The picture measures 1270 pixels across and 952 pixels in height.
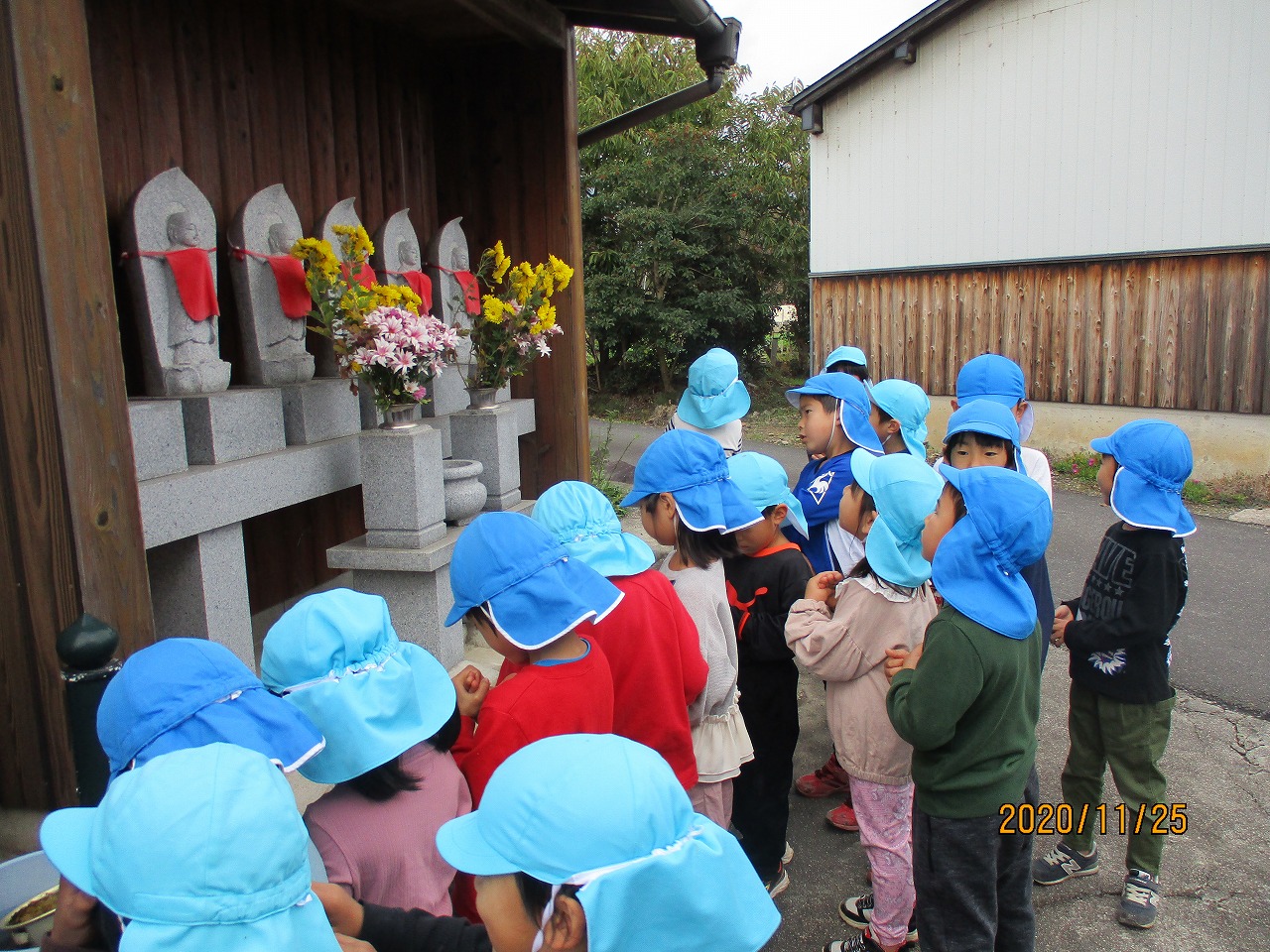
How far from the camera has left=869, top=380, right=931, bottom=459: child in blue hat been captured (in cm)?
412

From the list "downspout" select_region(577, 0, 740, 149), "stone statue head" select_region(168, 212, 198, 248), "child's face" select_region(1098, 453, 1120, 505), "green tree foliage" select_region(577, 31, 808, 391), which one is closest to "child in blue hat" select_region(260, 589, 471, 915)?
"child's face" select_region(1098, 453, 1120, 505)

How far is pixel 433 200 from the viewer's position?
6059mm

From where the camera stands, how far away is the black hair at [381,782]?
1737 millimetres

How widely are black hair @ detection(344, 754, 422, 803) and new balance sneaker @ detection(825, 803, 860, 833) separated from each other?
220cm

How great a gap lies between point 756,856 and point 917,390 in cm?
223

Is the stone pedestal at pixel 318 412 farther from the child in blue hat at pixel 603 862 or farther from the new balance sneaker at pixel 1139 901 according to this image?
the new balance sneaker at pixel 1139 901

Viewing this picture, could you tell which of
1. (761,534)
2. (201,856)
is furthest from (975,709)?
(201,856)

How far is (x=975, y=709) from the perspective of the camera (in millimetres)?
2213

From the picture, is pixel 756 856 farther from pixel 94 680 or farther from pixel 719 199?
pixel 719 199

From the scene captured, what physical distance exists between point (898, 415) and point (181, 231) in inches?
122

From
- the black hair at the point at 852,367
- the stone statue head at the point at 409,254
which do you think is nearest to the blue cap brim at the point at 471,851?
the black hair at the point at 852,367

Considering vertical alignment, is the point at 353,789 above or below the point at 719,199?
below

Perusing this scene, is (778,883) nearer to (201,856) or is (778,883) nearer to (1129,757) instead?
(1129,757)

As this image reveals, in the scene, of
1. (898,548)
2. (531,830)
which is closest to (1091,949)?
(898,548)
